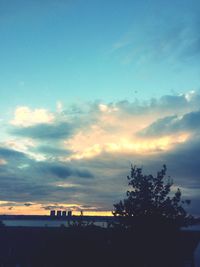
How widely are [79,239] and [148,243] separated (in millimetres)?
4011

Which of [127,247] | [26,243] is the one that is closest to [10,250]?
[26,243]

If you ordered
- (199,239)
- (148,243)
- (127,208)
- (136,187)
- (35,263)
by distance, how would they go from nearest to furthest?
(148,243) → (127,208) → (136,187) → (35,263) → (199,239)

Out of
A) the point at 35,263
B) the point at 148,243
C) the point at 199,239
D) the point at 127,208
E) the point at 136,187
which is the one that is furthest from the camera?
the point at 199,239

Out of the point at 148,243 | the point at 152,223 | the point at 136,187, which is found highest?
the point at 136,187

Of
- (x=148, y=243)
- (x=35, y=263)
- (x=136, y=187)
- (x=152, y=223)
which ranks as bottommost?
(x=35, y=263)

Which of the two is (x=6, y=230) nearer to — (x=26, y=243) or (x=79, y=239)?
(x=26, y=243)

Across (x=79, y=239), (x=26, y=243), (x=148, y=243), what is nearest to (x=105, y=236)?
(x=79, y=239)

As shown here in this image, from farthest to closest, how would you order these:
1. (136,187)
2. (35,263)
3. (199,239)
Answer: (199,239) < (35,263) < (136,187)

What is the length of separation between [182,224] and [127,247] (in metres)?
3.19

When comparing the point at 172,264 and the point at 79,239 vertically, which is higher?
the point at 79,239

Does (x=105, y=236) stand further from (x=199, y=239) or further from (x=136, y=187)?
(x=199, y=239)

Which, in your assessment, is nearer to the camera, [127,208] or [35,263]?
[127,208]

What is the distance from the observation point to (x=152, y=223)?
635 inches

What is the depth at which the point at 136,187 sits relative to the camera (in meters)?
18.5
